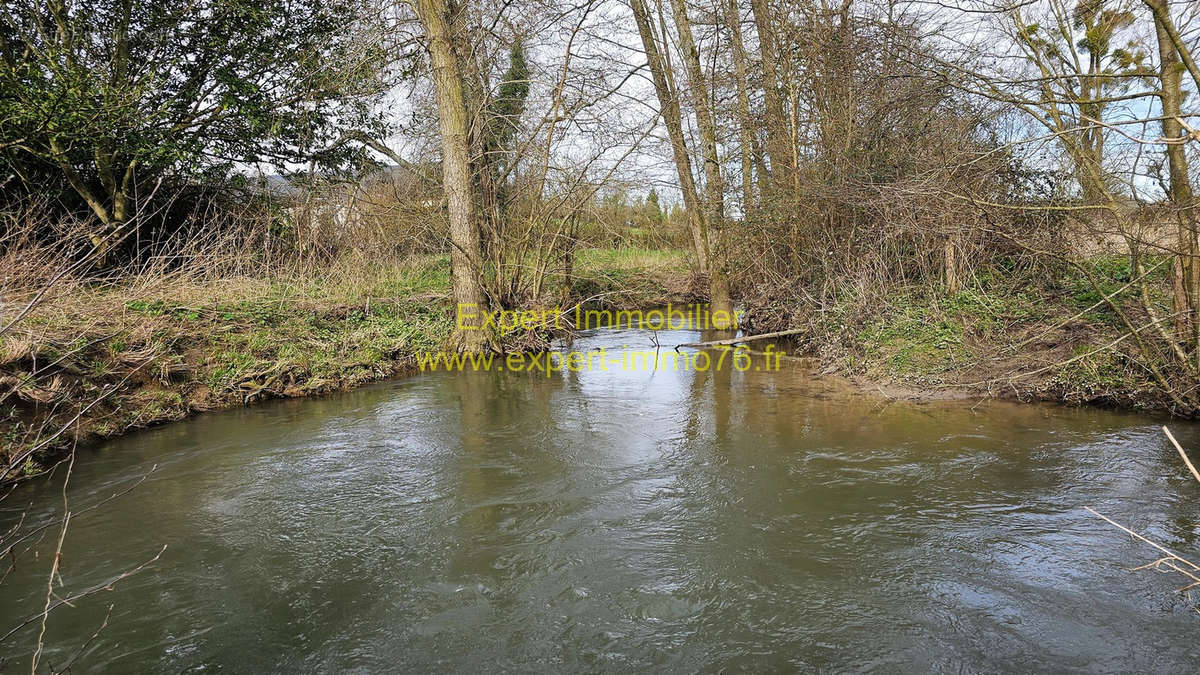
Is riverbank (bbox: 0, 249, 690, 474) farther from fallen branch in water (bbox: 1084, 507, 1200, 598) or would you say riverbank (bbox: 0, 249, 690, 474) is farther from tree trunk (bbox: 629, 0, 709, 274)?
fallen branch in water (bbox: 1084, 507, 1200, 598)

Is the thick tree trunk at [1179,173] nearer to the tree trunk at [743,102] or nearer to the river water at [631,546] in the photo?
the river water at [631,546]

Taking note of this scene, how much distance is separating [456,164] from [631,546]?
27.3ft

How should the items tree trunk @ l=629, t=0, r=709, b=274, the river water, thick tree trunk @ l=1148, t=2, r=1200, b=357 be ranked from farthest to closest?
tree trunk @ l=629, t=0, r=709, b=274 → thick tree trunk @ l=1148, t=2, r=1200, b=357 → the river water

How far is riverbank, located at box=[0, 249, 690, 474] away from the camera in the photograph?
6.75 meters

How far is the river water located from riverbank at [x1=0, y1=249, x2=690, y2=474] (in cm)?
61

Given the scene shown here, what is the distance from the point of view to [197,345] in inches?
350

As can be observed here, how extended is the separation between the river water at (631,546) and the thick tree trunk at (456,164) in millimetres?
4241

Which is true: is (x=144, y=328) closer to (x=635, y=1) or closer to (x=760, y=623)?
(x=760, y=623)

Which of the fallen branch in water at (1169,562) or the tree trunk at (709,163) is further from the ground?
the tree trunk at (709,163)

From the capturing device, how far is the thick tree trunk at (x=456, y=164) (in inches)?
432

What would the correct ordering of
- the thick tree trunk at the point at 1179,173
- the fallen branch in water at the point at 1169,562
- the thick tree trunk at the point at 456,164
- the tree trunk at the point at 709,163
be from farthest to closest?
the tree trunk at the point at 709,163
the thick tree trunk at the point at 456,164
the thick tree trunk at the point at 1179,173
the fallen branch in water at the point at 1169,562

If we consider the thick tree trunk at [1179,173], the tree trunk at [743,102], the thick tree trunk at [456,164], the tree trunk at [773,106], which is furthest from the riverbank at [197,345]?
the thick tree trunk at [1179,173]

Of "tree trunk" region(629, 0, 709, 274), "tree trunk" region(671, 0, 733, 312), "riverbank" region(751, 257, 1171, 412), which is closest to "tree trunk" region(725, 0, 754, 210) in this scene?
"tree trunk" region(671, 0, 733, 312)

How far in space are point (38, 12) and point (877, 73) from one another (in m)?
12.5
